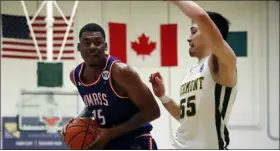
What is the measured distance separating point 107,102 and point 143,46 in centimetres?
650

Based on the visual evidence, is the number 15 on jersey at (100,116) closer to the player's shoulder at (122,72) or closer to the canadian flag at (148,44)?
the player's shoulder at (122,72)

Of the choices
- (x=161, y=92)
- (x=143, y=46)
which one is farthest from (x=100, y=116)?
(x=143, y=46)

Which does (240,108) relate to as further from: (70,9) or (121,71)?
(121,71)

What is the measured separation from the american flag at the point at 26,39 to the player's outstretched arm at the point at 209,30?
6.72m

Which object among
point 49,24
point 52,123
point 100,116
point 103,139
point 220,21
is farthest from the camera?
point 52,123

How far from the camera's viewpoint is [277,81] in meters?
Result: 9.52

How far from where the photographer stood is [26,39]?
→ 9.05m

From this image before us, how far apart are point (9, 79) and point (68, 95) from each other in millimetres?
1151

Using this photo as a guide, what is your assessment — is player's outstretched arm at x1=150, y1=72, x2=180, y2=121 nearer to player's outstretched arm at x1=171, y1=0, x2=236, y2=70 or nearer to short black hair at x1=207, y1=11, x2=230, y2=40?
short black hair at x1=207, y1=11, x2=230, y2=40

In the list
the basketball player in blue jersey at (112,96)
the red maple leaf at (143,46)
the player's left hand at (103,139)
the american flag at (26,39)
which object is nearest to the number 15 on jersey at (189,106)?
the basketball player in blue jersey at (112,96)

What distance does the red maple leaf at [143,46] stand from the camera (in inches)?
371

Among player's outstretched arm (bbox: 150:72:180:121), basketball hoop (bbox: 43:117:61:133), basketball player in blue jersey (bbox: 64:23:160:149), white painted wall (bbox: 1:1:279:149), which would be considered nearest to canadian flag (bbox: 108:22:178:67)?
white painted wall (bbox: 1:1:279:149)

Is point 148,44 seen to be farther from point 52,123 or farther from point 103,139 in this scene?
point 103,139

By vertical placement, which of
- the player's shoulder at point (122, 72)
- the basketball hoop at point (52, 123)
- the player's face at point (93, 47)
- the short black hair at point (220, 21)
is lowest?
the basketball hoop at point (52, 123)
